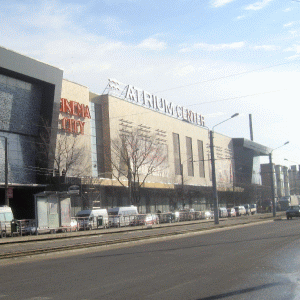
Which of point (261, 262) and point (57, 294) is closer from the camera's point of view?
point (57, 294)

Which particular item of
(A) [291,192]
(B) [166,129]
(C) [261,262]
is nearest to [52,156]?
(B) [166,129]

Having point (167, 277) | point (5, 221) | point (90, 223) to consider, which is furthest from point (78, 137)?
point (167, 277)

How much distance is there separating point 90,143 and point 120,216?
638 inches

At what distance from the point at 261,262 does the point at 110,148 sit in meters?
50.4

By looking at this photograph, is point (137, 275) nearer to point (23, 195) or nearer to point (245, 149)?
point (23, 195)

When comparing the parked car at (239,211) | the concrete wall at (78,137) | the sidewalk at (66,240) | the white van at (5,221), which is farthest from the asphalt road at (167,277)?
the parked car at (239,211)

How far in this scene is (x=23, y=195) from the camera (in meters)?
51.8

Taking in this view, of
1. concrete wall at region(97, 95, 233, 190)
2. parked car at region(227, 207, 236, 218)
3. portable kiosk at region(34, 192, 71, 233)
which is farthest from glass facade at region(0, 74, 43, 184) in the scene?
parked car at region(227, 207, 236, 218)

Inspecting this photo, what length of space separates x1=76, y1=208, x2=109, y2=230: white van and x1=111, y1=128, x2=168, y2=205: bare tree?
9.18 metres

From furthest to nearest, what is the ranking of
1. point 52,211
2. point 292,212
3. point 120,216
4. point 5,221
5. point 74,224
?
point 292,212 < point 120,216 < point 74,224 < point 52,211 < point 5,221

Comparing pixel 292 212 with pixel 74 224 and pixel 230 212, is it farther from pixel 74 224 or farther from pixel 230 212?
pixel 74 224

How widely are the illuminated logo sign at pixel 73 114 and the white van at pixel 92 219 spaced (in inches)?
535

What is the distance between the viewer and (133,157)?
59.3 metres

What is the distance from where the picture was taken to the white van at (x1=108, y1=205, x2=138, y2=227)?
46.8m
